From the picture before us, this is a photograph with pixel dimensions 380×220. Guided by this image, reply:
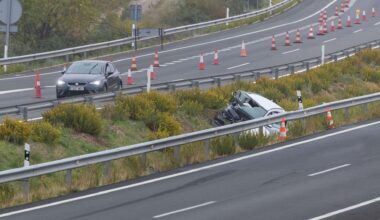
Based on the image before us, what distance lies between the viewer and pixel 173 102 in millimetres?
25953

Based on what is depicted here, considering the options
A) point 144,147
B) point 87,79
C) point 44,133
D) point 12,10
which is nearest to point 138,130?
point 44,133

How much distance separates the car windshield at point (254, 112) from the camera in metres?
24.2

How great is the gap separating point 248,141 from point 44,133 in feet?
14.9

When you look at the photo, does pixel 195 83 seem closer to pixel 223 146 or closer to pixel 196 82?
pixel 196 82

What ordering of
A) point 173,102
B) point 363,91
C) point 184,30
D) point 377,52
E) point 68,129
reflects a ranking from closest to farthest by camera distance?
point 68,129
point 173,102
point 363,91
point 377,52
point 184,30

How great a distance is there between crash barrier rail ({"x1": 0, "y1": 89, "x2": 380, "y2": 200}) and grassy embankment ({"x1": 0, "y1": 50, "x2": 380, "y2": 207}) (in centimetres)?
23

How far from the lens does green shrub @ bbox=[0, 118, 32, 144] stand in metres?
20.0

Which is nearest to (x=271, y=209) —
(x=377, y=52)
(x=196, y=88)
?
(x=196, y=88)

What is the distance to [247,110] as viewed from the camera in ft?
80.3

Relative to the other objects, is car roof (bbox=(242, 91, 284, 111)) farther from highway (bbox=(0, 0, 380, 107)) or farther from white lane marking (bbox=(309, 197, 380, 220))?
white lane marking (bbox=(309, 197, 380, 220))

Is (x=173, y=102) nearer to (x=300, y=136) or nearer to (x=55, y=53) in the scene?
(x=300, y=136)

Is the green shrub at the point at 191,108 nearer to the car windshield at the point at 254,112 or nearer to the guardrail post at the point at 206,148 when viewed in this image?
the car windshield at the point at 254,112

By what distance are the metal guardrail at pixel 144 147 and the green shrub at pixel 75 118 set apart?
10.7 ft

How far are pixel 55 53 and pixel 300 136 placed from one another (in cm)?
1981
